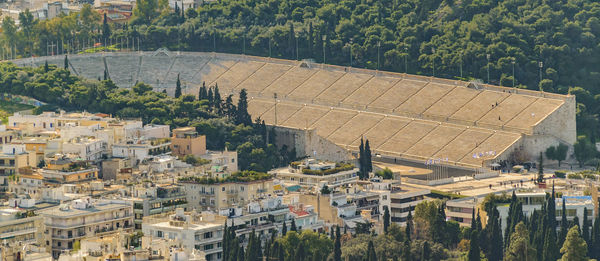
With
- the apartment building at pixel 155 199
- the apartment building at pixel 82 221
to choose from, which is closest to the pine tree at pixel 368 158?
the apartment building at pixel 155 199

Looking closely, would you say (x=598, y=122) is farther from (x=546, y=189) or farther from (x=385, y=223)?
(x=385, y=223)

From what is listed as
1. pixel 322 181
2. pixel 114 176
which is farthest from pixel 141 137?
pixel 322 181

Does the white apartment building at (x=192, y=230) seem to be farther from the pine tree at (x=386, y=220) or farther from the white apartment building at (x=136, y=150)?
the white apartment building at (x=136, y=150)

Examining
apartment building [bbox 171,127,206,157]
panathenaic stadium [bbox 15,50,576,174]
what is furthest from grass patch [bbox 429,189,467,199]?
apartment building [bbox 171,127,206,157]

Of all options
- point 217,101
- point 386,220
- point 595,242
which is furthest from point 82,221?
point 217,101

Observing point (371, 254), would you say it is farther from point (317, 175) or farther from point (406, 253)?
point (317, 175)

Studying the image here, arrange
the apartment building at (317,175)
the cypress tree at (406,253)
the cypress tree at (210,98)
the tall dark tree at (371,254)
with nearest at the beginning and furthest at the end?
1. the tall dark tree at (371,254)
2. the cypress tree at (406,253)
3. the apartment building at (317,175)
4. the cypress tree at (210,98)
